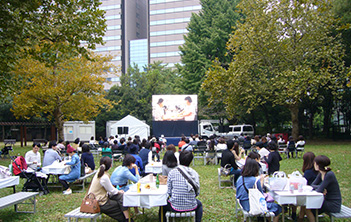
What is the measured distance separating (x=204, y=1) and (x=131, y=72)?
13.7 m

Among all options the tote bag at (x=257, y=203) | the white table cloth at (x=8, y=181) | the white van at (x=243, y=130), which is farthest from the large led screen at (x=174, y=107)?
the tote bag at (x=257, y=203)

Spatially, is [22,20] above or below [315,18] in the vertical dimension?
below

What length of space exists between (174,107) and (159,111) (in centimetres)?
136

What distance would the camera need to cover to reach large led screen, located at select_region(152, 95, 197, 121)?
25375 millimetres

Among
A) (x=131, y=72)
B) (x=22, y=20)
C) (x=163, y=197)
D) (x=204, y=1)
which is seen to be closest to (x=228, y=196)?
(x=163, y=197)

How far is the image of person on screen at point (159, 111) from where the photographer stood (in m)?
25.4

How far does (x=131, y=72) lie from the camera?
40.0 meters

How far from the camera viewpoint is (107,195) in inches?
189

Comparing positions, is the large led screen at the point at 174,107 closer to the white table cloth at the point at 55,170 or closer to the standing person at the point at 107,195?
the white table cloth at the point at 55,170

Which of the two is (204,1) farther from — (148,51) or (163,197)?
(148,51)

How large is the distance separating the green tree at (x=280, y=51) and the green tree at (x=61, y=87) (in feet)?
26.9

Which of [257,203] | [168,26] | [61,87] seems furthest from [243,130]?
[168,26]

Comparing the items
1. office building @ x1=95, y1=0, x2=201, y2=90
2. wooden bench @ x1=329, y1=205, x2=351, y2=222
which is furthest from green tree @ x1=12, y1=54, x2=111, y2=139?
office building @ x1=95, y1=0, x2=201, y2=90

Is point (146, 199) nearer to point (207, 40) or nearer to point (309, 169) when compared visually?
point (309, 169)
